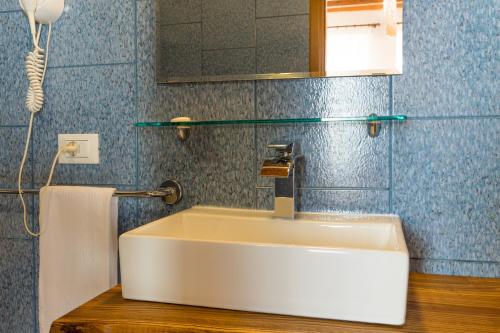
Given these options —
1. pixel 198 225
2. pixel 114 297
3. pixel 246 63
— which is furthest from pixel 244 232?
pixel 246 63

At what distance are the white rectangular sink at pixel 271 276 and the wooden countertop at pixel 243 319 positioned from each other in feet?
0.05

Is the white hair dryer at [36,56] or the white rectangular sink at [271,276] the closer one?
the white rectangular sink at [271,276]

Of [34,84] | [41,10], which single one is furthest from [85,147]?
[41,10]

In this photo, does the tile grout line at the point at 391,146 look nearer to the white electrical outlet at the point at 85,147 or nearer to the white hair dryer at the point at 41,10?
the white electrical outlet at the point at 85,147

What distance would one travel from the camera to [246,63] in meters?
1.22

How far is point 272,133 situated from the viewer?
3.92 ft

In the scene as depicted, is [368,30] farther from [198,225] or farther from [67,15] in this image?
[67,15]

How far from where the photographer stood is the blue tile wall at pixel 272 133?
A: 3.57 feet

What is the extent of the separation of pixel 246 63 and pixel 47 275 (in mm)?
832

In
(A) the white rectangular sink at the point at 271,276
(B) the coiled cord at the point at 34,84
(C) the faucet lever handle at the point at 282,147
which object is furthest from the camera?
(B) the coiled cord at the point at 34,84

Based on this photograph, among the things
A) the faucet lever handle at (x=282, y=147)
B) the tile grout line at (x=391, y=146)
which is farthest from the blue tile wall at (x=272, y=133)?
the faucet lever handle at (x=282, y=147)

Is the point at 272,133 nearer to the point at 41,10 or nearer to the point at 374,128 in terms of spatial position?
the point at 374,128

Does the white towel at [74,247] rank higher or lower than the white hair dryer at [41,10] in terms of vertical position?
lower

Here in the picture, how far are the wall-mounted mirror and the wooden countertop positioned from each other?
1.96ft
